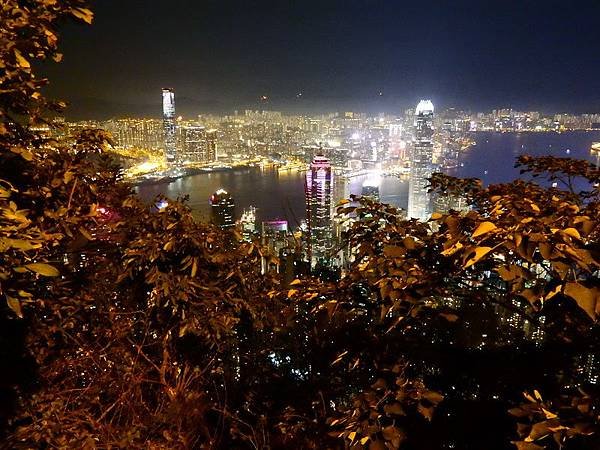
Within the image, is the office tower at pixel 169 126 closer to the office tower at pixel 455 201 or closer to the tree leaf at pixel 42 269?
the office tower at pixel 455 201

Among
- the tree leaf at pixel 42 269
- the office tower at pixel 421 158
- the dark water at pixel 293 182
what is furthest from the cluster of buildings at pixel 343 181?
the tree leaf at pixel 42 269

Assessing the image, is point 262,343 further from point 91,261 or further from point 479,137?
point 479,137

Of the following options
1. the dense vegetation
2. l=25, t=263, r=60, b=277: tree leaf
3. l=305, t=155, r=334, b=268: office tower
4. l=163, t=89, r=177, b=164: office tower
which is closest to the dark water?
l=305, t=155, r=334, b=268: office tower

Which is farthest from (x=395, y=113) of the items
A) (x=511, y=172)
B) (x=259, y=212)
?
(x=259, y=212)

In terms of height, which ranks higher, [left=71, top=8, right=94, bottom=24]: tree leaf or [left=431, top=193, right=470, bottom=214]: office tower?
[left=71, top=8, right=94, bottom=24]: tree leaf

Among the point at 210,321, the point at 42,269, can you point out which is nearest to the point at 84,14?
the point at 42,269

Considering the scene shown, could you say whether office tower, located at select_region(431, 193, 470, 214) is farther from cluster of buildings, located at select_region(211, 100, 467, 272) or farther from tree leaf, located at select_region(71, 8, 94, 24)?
cluster of buildings, located at select_region(211, 100, 467, 272)
